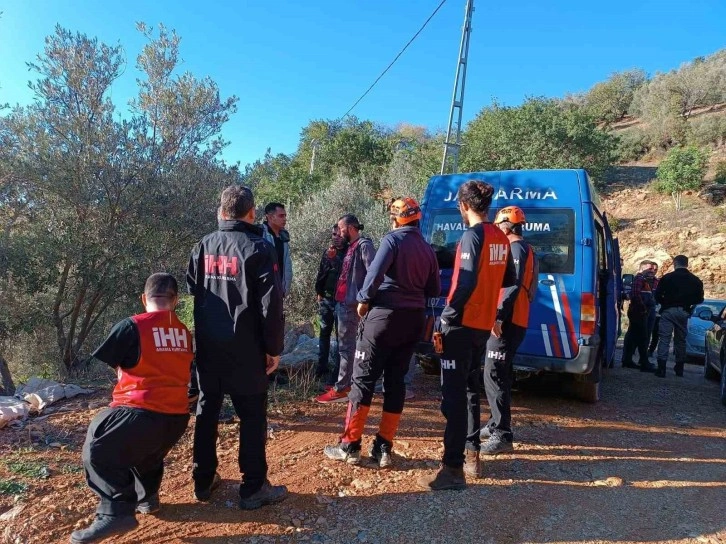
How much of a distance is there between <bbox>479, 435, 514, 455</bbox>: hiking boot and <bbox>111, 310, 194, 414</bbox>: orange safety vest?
91.4 inches

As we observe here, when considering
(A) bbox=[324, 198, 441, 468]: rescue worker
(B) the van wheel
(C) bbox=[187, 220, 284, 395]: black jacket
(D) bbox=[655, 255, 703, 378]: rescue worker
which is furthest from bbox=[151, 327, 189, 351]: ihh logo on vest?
(D) bbox=[655, 255, 703, 378]: rescue worker

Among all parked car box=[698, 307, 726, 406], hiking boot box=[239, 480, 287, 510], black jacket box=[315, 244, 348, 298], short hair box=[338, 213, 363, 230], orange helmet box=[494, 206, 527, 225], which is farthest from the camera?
parked car box=[698, 307, 726, 406]

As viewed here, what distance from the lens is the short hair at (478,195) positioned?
11.1 ft

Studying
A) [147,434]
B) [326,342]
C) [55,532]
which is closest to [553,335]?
[326,342]

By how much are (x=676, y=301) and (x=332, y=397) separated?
5.88 metres

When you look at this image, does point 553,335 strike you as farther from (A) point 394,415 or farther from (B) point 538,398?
(A) point 394,415

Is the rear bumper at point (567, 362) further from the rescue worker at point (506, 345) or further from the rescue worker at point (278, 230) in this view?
the rescue worker at point (278, 230)

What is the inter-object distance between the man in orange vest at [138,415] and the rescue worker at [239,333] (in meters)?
0.18

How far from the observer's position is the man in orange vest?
8.38 ft

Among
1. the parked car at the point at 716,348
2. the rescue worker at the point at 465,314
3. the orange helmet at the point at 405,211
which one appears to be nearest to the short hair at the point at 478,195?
the rescue worker at the point at 465,314

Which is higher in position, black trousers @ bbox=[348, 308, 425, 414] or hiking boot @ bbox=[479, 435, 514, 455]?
black trousers @ bbox=[348, 308, 425, 414]

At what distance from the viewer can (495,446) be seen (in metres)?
3.93

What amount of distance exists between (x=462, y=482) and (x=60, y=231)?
705 cm

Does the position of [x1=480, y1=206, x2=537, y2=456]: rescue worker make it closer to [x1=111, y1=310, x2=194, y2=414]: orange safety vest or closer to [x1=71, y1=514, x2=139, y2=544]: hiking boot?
[x1=111, y1=310, x2=194, y2=414]: orange safety vest
